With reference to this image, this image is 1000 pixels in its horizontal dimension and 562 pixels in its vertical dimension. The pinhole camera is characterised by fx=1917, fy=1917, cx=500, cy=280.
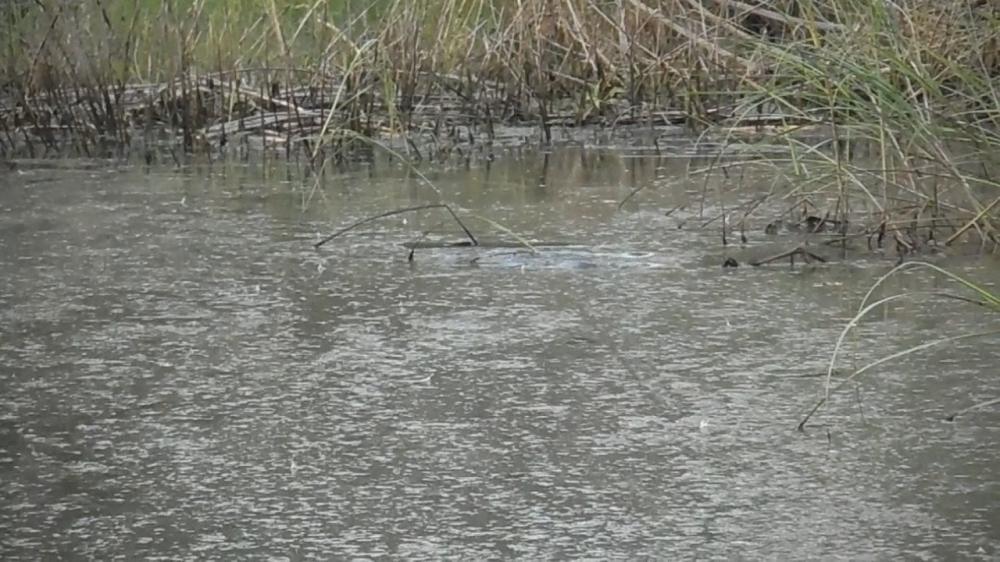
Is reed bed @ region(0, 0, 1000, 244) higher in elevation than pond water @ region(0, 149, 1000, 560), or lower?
higher

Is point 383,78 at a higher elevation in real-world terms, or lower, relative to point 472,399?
higher

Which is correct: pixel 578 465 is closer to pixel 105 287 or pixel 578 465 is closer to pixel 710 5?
pixel 105 287

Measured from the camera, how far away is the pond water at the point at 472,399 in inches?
105

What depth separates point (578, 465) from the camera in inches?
117

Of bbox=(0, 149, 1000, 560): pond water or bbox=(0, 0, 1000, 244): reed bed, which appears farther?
bbox=(0, 0, 1000, 244): reed bed

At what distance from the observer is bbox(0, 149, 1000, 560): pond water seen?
8.73 feet

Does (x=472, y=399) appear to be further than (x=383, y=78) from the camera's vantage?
No

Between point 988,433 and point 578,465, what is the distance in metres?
0.68

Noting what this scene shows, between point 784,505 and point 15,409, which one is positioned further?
Result: point 15,409

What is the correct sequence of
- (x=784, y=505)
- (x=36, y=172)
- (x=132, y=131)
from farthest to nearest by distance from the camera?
(x=132, y=131) < (x=36, y=172) < (x=784, y=505)

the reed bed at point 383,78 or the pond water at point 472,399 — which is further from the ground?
the reed bed at point 383,78

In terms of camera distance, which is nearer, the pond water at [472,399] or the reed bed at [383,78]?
the pond water at [472,399]

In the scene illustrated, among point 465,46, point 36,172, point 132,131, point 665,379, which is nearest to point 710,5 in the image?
point 465,46

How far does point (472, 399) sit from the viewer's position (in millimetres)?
3387
